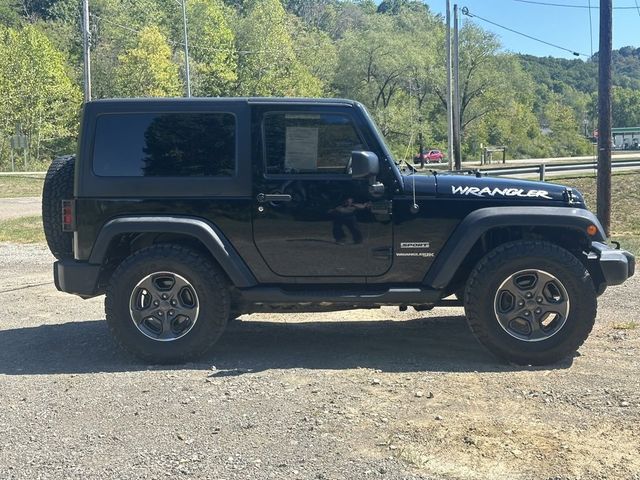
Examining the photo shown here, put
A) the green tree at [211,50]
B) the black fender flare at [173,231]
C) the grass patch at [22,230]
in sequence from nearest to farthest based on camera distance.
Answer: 1. the black fender flare at [173,231]
2. the grass patch at [22,230]
3. the green tree at [211,50]

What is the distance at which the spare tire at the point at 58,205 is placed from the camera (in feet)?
18.7

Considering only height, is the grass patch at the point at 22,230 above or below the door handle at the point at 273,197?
below

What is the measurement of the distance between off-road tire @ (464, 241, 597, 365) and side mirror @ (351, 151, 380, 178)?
1137 millimetres

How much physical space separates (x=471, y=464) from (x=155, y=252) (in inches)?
116

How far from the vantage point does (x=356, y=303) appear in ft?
18.0

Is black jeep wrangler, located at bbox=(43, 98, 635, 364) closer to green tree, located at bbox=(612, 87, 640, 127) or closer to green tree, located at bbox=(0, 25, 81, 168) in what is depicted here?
green tree, located at bbox=(0, 25, 81, 168)

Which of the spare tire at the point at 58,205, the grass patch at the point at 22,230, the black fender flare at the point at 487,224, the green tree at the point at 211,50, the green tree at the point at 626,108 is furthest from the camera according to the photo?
the green tree at the point at 626,108

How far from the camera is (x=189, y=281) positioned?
545cm

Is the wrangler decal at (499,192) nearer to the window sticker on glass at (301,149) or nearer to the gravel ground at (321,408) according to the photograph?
the window sticker on glass at (301,149)

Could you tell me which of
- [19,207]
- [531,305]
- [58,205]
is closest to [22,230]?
[19,207]

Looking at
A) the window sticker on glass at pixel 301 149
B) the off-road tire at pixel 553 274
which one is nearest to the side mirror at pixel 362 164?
the window sticker on glass at pixel 301 149

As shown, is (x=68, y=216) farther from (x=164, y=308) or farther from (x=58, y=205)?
(x=164, y=308)

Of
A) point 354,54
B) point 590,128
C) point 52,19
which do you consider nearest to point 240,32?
point 354,54

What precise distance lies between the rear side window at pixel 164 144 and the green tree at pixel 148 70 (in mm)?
49360
